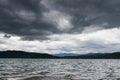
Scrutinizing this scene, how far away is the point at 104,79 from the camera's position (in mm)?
25531

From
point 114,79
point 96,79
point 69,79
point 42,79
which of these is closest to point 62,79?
point 69,79

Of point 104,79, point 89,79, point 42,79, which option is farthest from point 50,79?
point 104,79

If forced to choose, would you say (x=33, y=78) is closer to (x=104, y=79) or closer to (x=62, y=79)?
(x=62, y=79)

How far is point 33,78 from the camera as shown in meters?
25.5

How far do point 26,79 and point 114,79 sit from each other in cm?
1152

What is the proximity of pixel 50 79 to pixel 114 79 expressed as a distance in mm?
8462

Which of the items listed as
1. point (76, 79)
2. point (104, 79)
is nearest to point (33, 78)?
point (76, 79)

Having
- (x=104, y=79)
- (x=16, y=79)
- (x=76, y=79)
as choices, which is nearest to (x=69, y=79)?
(x=76, y=79)

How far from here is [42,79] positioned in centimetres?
2472

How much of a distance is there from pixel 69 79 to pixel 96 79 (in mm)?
3588

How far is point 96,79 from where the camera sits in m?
25.6

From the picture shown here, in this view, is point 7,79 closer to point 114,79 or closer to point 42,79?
point 42,79

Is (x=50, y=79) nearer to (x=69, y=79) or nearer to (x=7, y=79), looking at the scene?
(x=69, y=79)

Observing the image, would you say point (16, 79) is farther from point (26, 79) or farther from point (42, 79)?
point (42, 79)
